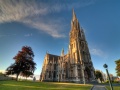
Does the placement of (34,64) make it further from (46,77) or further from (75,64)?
(46,77)

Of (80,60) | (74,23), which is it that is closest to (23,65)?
(80,60)

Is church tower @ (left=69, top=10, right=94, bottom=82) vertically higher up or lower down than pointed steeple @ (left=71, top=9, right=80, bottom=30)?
lower down

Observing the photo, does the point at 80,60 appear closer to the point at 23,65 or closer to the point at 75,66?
the point at 75,66

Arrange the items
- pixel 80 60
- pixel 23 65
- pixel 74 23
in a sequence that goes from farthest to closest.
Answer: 1. pixel 74 23
2. pixel 80 60
3. pixel 23 65

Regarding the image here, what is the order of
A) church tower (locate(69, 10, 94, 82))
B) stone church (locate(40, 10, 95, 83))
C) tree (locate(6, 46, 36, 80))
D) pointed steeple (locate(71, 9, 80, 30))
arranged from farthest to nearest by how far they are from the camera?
pointed steeple (locate(71, 9, 80, 30)) < stone church (locate(40, 10, 95, 83)) < church tower (locate(69, 10, 94, 82)) < tree (locate(6, 46, 36, 80))

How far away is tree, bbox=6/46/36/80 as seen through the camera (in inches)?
1410

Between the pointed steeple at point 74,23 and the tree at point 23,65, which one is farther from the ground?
the pointed steeple at point 74,23

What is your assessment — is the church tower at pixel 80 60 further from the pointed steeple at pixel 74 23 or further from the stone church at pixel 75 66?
the pointed steeple at pixel 74 23

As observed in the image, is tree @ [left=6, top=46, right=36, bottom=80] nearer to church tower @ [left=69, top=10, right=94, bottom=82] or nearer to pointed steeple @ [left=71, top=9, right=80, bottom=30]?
church tower @ [left=69, top=10, right=94, bottom=82]

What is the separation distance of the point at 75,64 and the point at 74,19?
43.5 m

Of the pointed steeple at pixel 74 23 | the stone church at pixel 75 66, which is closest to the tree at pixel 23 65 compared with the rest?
the stone church at pixel 75 66

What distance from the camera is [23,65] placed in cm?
3725

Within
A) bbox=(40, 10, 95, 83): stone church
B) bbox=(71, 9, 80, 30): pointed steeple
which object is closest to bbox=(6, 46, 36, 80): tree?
bbox=(40, 10, 95, 83): stone church

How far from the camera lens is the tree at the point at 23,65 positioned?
35812mm
